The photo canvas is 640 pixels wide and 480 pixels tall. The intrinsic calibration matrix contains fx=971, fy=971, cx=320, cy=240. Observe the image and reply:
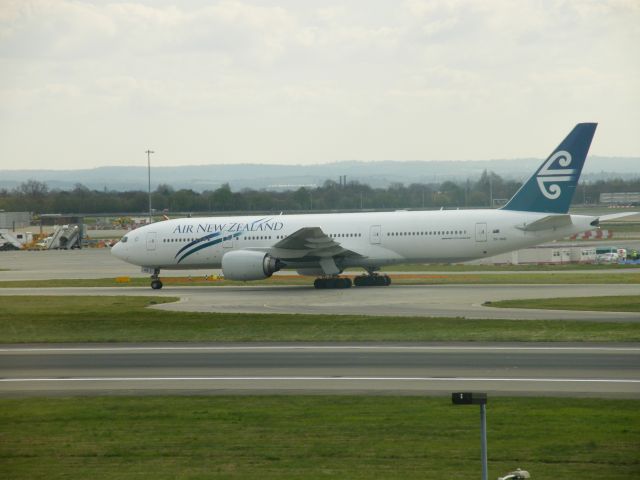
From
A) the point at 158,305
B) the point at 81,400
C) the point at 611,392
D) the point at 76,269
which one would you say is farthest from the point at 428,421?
the point at 76,269

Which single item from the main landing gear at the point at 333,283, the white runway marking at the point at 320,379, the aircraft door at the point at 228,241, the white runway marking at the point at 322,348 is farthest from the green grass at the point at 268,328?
the aircraft door at the point at 228,241

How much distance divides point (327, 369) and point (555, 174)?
2497 cm

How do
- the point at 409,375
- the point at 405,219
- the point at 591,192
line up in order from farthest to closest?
the point at 591,192
the point at 405,219
the point at 409,375

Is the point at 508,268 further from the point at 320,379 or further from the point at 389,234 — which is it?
the point at 320,379

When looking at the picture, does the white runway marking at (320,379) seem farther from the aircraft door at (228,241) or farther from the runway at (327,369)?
the aircraft door at (228,241)

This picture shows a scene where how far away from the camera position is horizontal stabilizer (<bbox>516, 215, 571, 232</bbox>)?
42875mm

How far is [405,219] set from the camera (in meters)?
45.6

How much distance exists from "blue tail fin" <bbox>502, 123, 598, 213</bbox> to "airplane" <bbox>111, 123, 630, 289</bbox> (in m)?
0.04

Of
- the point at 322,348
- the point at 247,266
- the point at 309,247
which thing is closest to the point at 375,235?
the point at 309,247

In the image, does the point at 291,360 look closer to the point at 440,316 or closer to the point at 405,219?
the point at 440,316

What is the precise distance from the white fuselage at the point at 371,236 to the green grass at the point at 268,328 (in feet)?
41.3

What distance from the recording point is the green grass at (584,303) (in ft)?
107

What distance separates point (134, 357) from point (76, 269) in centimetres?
4392

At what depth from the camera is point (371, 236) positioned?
150 ft
